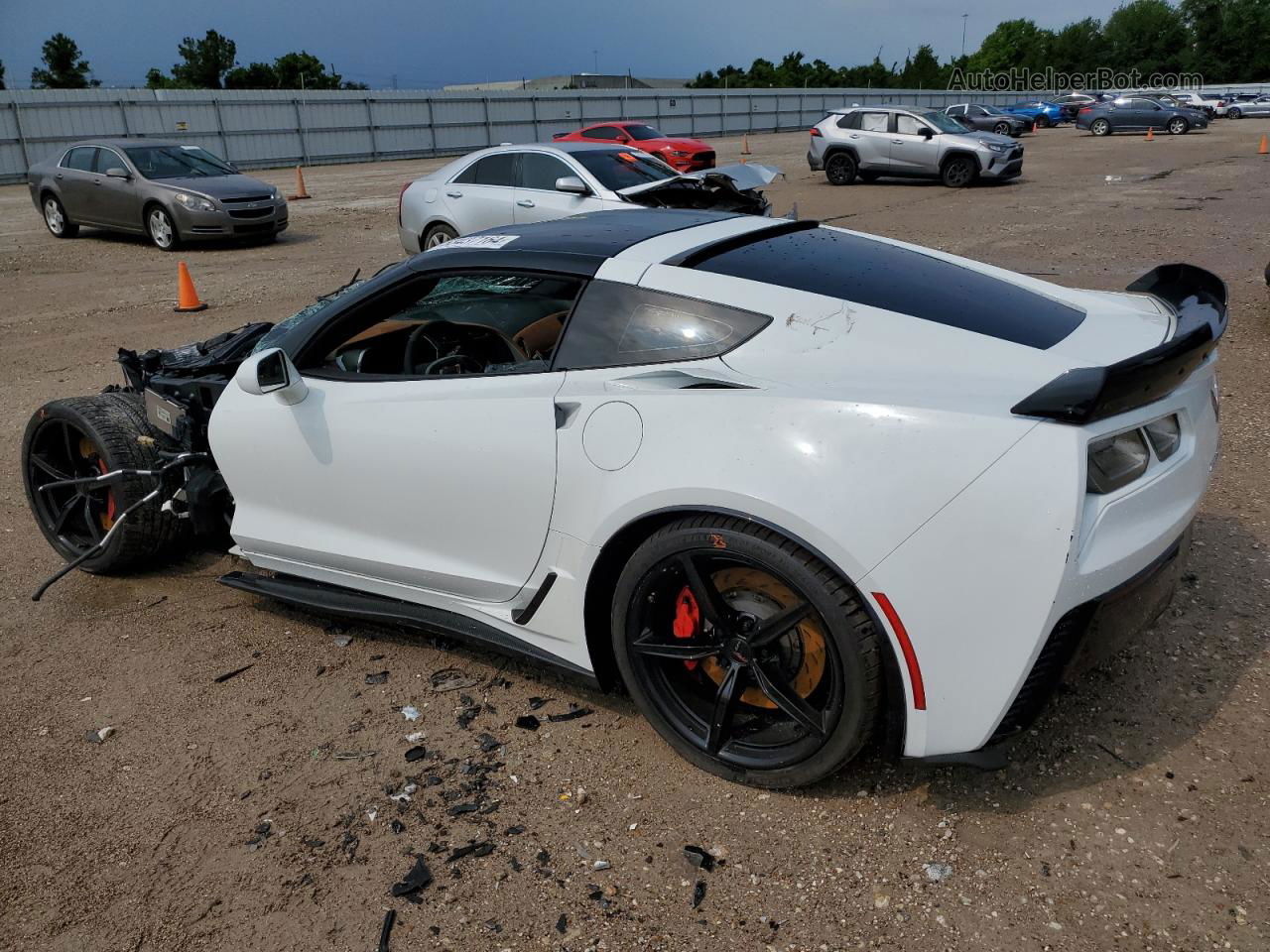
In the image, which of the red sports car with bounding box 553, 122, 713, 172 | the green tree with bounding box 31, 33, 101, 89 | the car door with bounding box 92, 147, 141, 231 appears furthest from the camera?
the green tree with bounding box 31, 33, 101, 89

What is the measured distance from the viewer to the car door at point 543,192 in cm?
1081

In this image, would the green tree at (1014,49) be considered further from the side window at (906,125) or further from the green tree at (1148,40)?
the side window at (906,125)

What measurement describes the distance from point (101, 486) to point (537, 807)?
261 cm

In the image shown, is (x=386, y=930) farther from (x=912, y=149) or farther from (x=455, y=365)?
(x=912, y=149)

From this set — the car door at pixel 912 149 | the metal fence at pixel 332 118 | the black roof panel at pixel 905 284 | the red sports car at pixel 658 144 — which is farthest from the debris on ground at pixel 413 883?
the metal fence at pixel 332 118

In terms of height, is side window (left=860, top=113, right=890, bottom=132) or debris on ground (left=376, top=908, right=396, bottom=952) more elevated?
side window (left=860, top=113, right=890, bottom=132)

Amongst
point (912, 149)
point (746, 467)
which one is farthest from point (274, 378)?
point (912, 149)

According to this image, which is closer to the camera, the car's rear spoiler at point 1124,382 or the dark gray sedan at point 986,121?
the car's rear spoiler at point 1124,382

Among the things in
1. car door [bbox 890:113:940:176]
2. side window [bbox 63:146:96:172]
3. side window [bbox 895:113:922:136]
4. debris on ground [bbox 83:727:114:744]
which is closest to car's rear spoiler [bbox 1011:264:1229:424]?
debris on ground [bbox 83:727:114:744]

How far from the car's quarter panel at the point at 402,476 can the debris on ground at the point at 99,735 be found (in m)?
0.82

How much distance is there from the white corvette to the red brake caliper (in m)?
0.01

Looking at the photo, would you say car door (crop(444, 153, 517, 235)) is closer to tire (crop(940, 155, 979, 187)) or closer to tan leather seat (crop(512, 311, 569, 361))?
tan leather seat (crop(512, 311, 569, 361))

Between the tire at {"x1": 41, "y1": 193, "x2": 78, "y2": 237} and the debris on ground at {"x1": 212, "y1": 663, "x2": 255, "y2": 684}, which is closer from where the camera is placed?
the debris on ground at {"x1": 212, "y1": 663, "x2": 255, "y2": 684}

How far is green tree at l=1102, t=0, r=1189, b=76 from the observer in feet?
311
